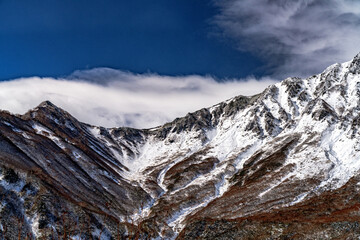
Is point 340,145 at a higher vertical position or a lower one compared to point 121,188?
lower

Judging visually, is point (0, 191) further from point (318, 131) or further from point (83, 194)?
point (318, 131)

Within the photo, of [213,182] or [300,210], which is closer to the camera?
[300,210]

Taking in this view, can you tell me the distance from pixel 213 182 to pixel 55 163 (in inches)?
2994

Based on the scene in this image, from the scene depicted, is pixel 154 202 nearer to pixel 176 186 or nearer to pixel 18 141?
pixel 176 186

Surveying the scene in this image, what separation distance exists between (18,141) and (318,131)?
160385mm

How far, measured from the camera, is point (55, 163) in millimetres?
116125

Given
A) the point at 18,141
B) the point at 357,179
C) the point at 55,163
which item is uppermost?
the point at 18,141

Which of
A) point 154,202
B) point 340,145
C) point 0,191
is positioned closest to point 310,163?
point 340,145

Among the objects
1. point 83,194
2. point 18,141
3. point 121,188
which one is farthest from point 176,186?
point 18,141

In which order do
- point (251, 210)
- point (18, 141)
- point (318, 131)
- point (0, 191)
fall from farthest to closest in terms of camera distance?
point (318, 131)
point (18, 141)
point (251, 210)
point (0, 191)

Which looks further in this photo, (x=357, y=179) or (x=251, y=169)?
(x=251, y=169)

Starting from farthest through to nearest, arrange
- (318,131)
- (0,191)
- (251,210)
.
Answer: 1. (318,131)
2. (251,210)
3. (0,191)

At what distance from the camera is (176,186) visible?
153 meters

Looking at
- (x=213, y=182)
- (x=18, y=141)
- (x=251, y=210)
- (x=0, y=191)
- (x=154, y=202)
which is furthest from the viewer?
(x=213, y=182)
